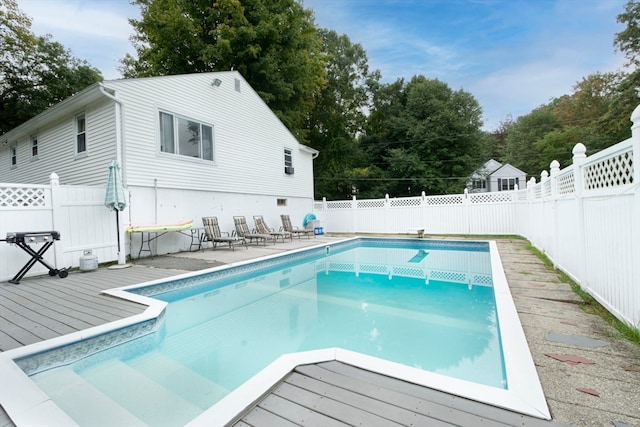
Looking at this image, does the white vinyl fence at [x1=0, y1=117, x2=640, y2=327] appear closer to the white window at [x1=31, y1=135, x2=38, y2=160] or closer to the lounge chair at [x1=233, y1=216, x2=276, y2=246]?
the lounge chair at [x1=233, y1=216, x2=276, y2=246]

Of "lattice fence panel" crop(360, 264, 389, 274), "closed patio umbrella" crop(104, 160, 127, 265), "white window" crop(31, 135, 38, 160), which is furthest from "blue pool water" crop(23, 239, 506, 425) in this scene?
"white window" crop(31, 135, 38, 160)

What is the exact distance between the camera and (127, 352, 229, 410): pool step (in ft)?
8.07

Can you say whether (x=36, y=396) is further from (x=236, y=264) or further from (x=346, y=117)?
(x=346, y=117)

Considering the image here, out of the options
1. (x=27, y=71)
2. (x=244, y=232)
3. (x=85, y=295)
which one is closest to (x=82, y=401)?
(x=85, y=295)

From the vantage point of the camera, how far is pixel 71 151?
8.88m

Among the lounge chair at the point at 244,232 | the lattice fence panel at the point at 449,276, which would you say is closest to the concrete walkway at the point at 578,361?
the lattice fence panel at the point at 449,276

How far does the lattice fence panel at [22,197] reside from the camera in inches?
224

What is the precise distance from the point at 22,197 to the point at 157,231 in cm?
275

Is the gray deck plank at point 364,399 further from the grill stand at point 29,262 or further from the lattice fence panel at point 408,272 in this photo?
the grill stand at point 29,262

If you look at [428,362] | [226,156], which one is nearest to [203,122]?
[226,156]

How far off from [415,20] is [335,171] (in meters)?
12.3

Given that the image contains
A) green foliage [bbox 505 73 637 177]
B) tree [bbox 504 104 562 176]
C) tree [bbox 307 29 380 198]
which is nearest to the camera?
tree [bbox 307 29 380 198]

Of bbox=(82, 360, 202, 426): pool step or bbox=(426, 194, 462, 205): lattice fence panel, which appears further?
bbox=(426, 194, 462, 205): lattice fence panel

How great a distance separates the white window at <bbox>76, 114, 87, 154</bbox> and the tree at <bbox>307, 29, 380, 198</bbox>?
16004 mm
